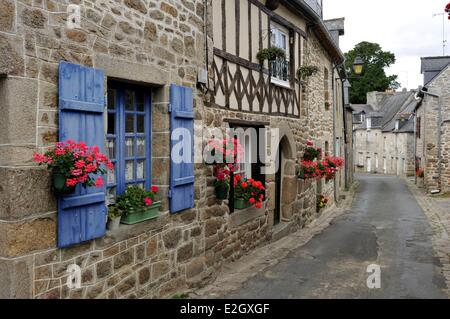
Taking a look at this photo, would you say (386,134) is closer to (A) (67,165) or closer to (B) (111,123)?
(B) (111,123)

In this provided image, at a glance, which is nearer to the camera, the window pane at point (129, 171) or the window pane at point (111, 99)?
the window pane at point (111, 99)

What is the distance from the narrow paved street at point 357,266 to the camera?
5.48m

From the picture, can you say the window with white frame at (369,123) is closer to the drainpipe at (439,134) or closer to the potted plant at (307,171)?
the drainpipe at (439,134)

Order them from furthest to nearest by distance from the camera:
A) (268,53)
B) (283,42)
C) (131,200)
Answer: (283,42)
(268,53)
(131,200)

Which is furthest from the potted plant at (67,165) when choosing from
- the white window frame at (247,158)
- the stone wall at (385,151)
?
the stone wall at (385,151)

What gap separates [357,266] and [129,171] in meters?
3.95

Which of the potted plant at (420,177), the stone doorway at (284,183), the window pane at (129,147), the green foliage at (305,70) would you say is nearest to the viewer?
the window pane at (129,147)

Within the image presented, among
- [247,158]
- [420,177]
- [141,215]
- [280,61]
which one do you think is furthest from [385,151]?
[141,215]

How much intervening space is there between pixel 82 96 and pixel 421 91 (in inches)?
741

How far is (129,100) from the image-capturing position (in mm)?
4730

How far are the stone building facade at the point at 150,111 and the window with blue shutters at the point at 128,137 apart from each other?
2.2 inches

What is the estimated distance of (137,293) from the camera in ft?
14.8
